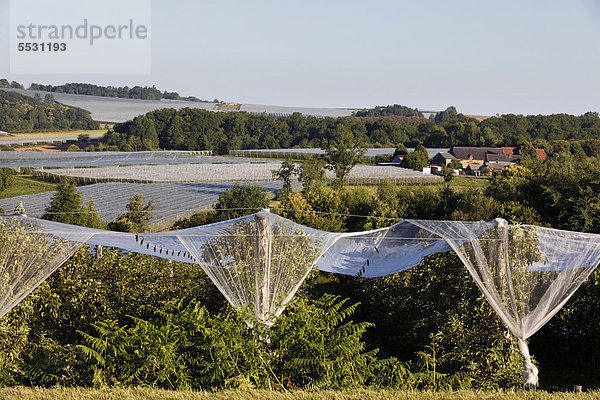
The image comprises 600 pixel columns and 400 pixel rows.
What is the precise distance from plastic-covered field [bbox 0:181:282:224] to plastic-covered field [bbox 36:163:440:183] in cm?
333

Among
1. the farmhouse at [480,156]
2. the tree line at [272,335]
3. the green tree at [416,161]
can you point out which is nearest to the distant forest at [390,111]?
the farmhouse at [480,156]

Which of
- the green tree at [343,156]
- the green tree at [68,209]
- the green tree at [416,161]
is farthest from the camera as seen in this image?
the green tree at [416,161]

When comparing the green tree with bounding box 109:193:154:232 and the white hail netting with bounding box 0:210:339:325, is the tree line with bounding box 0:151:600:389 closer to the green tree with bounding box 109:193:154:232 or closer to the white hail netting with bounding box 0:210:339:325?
the white hail netting with bounding box 0:210:339:325

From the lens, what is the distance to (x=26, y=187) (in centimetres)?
3297

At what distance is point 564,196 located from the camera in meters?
16.6

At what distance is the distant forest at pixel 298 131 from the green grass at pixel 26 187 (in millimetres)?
25813

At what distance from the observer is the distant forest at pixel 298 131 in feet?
216

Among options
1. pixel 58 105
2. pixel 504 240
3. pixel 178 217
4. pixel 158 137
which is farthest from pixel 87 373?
pixel 58 105

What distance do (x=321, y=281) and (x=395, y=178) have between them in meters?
29.2

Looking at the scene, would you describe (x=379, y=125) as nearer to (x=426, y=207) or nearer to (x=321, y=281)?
(x=426, y=207)

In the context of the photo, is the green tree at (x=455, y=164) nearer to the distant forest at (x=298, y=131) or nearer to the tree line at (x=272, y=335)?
the distant forest at (x=298, y=131)

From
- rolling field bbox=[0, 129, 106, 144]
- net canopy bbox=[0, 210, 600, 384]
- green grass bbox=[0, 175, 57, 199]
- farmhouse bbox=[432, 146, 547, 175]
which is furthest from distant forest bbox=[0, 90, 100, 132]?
net canopy bbox=[0, 210, 600, 384]

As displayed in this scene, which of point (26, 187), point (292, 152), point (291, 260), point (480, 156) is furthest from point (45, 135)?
point (291, 260)

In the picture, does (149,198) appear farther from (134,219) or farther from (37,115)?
(37,115)
